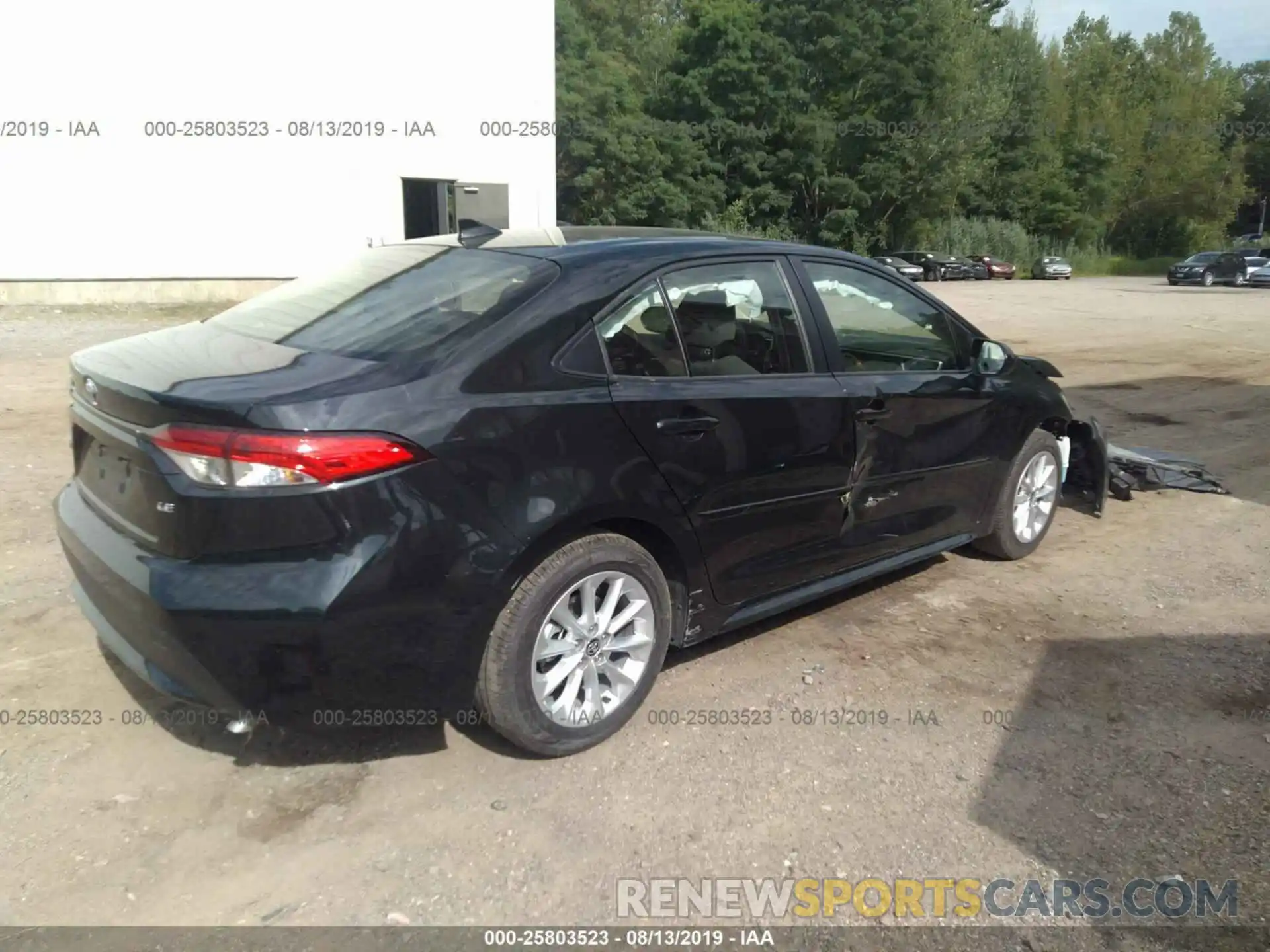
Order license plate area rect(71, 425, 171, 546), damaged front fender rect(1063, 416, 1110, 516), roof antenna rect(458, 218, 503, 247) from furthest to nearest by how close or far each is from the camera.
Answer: damaged front fender rect(1063, 416, 1110, 516) < roof antenna rect(458, 218, 503, 247) < license plate area rect(71, 425, 171, 546)

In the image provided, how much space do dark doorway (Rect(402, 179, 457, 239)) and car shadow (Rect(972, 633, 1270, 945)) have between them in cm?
1788

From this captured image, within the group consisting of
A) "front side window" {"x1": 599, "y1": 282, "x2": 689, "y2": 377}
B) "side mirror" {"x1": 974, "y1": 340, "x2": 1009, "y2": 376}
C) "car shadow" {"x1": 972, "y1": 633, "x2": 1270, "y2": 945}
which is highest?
"front side window" {"x1": 599, "y1": 282, "x2": 689, "y2": 377}

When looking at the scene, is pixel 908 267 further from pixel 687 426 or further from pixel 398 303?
pixel 398 303

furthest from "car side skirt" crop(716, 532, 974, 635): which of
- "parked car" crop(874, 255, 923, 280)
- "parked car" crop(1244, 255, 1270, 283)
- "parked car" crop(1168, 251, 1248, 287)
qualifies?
"parked car" crop(1244, 255, 1270, 283)

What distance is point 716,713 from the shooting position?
360 cm

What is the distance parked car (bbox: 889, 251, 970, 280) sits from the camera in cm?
4000

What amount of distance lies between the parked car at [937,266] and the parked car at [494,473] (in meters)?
38.0

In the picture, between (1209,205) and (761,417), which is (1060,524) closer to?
(761,417)

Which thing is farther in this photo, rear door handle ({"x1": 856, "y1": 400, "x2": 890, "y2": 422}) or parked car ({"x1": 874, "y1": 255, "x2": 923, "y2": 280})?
parked car ({"x1": 874, "y1": 255, "x2": 923, "y2": 280})

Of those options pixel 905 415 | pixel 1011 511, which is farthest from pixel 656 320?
pixel 1011 511

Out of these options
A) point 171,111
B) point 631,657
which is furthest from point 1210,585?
point 171,111

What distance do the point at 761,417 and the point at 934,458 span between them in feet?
3.85

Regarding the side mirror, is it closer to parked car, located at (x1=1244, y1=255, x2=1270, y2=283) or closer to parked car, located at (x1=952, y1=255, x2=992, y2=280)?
parked car, located at (x1=952, y1=255, x2=992, y2=280)

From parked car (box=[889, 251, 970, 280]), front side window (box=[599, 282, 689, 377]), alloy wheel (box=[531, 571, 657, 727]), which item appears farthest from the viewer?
parked car (box=[889, 251, 970, 280])
